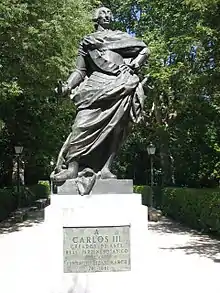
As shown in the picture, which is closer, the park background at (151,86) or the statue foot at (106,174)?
the statue foot at (106,174)

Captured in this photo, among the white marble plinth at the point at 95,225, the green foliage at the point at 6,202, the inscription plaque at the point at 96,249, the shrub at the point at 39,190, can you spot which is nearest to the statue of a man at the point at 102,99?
the white marble plinth at the point at 95,225

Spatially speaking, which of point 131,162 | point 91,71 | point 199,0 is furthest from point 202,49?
point 131,162

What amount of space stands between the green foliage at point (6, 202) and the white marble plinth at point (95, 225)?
50.9ft

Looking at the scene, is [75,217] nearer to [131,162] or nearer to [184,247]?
[184,247]

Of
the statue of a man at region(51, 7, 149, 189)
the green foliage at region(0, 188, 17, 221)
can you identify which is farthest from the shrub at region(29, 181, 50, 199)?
the statue of a man at region(51, 7, 149, 189)

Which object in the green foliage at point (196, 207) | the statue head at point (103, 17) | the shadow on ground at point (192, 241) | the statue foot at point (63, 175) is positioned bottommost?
the shadow on ground at point (192, 241)

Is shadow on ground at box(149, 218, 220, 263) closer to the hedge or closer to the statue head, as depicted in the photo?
the statue head

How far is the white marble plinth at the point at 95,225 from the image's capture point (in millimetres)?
5031

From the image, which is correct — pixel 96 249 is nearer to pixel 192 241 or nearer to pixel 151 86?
pixel 151 86

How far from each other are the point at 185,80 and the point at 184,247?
5580 mm

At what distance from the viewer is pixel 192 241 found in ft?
45.4

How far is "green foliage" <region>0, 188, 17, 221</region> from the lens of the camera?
20.3m

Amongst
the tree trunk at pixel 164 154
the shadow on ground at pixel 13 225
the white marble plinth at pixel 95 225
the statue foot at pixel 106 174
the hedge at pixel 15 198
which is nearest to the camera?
the white marble plinth at pixel 95 225

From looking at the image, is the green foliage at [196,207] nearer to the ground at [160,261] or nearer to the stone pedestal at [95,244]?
the ground at [160,261]
